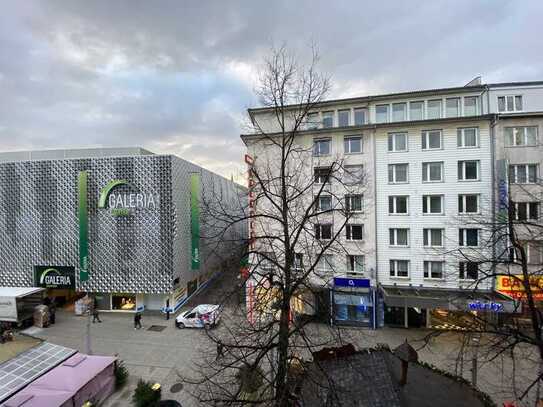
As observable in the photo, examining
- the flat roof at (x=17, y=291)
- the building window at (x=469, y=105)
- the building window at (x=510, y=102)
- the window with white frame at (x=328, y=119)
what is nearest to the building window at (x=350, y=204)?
the window with white frame at (x=328, y=119)

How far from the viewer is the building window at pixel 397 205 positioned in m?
17.5

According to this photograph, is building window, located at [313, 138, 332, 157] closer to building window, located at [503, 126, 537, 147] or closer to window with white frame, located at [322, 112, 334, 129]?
window with white frame, located at [322, 112, 334, 129]

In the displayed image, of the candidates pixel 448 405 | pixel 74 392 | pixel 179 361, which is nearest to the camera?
pixel 448 405

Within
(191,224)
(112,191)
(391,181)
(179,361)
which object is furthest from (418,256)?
(112,191)

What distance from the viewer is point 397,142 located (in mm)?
17547

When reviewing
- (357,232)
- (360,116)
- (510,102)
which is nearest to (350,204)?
(357,232)

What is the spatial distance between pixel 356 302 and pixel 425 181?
9482mm

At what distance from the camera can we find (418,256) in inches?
676

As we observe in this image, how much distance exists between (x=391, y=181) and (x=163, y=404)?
57.0 feet

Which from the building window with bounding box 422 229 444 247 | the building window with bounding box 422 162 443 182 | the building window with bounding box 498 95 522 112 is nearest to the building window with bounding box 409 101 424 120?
the building window with bounding box 422 162 443 182

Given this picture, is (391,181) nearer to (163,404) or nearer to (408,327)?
(408,327)

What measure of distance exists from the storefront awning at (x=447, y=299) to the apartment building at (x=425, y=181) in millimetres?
61

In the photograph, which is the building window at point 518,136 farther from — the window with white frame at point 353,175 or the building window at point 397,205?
the window with white frame at point 353,175

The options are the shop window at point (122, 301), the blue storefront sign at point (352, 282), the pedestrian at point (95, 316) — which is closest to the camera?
the blue storefront sign at point (352, 282)
